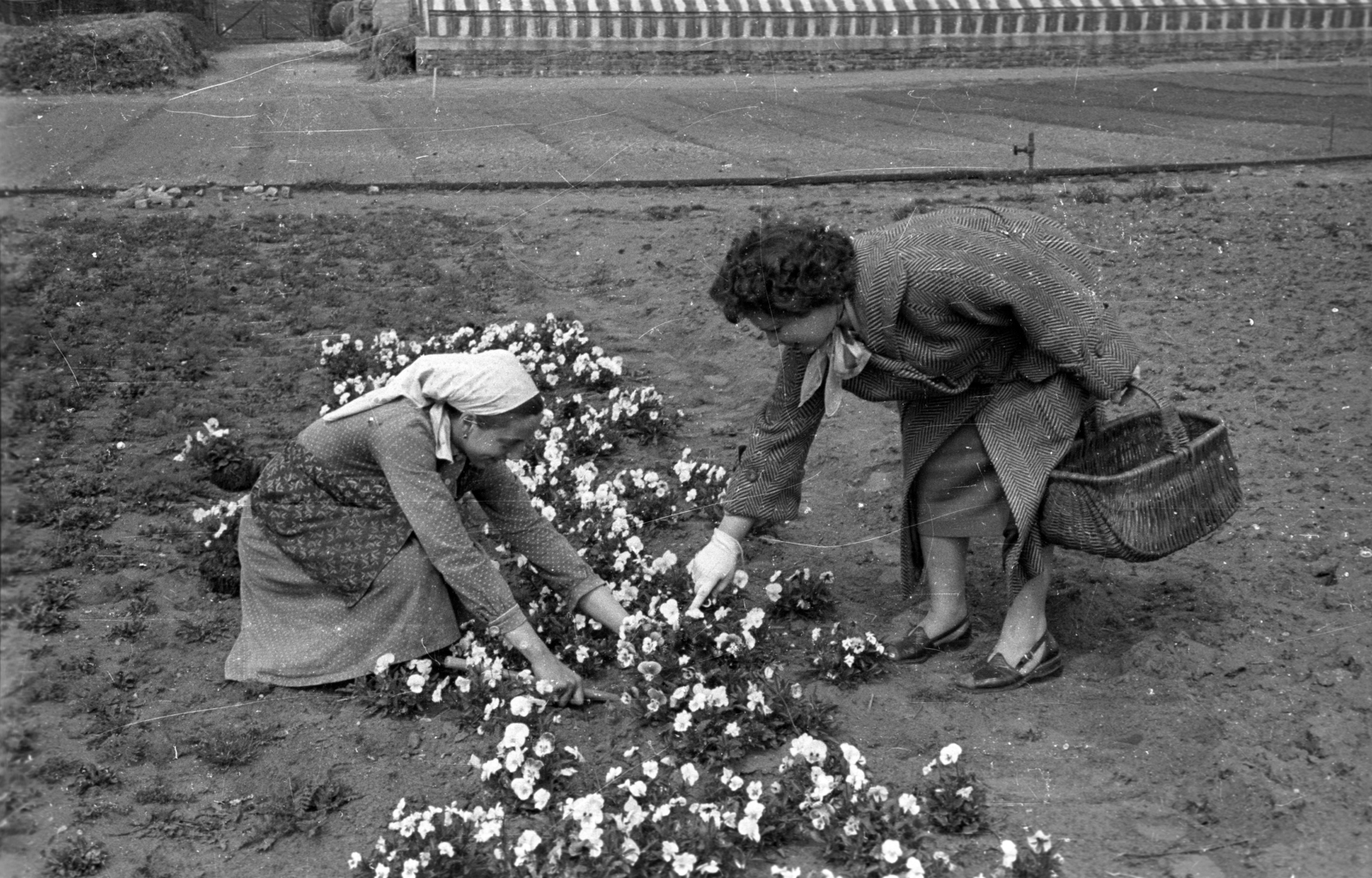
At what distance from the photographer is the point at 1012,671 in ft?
15.6

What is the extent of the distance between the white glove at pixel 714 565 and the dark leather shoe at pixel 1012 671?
84 centimetres

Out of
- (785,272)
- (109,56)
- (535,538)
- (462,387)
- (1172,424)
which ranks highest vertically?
(109,56)

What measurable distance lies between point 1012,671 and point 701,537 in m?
1.66

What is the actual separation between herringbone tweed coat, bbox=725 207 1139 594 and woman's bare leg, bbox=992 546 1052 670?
8 centimetres

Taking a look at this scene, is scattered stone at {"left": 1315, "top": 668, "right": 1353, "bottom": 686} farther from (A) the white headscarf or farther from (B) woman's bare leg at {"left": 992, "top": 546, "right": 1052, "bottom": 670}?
(A) the white headscarf

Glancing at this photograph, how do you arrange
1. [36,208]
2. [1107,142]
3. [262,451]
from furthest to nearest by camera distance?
[1107,142] → [36,208] → [262,451]

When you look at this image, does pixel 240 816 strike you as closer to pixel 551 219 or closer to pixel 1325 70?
pixel 551 219

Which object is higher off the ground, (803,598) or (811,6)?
(811,6)

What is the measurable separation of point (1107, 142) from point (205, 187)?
7.32 meters

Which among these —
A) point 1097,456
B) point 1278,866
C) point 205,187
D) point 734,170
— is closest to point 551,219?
point 734,170

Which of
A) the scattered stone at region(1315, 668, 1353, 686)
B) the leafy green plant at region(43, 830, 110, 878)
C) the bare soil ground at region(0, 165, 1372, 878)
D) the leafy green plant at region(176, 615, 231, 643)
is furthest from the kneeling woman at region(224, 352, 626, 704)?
the scattered stone at region(1315, 668, 1353, 686)

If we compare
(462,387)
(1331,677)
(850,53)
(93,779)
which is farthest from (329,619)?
(850,53)

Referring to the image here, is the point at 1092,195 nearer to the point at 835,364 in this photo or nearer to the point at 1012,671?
the point at 1012,671

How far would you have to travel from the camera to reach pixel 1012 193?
399 inches
